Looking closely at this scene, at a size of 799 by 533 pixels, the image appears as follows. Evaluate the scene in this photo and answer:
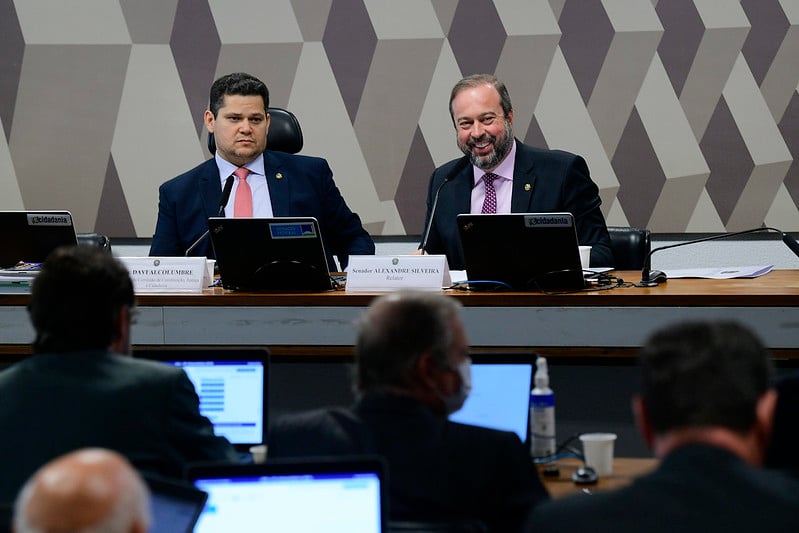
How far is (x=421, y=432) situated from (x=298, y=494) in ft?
0.75

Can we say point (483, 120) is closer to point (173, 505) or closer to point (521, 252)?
point (521, 252)

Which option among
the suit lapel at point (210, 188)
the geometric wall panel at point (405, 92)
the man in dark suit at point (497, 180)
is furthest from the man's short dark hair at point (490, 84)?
the suit lapel at point (210, 188)

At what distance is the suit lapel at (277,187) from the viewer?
4266 mm

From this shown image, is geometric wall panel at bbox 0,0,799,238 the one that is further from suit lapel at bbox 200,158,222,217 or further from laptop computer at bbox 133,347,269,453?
laptop computer at bbox 133,347,269,453

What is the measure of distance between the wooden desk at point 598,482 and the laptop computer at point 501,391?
11 centimetres

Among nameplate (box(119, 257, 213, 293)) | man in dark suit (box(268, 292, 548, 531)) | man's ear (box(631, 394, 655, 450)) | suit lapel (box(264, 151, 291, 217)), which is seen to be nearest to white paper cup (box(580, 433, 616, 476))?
man in dark suit (box(268, 292, 548, 531))

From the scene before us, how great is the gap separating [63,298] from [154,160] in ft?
11.5

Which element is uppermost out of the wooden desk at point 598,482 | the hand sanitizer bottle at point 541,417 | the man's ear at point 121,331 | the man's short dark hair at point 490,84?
the man's short dark hair at point 490,84

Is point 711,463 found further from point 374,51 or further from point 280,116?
point 374,51

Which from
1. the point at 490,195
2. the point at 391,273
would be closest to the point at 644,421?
the point at 391,273

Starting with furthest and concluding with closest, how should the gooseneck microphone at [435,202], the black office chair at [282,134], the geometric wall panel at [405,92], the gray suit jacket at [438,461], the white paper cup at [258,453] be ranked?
the geometric wall panel at [405,92], the black office chair at [282,134], the gooseneck microphone at [435,202], the white paper cup at [258,453], the gray suit jacket at [438,461]

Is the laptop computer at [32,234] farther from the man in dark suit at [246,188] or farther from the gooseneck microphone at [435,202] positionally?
the gooseneck microphone at [435,202]

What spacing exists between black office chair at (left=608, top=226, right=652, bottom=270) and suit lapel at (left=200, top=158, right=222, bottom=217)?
1469 mm

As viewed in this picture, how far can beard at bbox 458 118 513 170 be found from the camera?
3.99 metres
